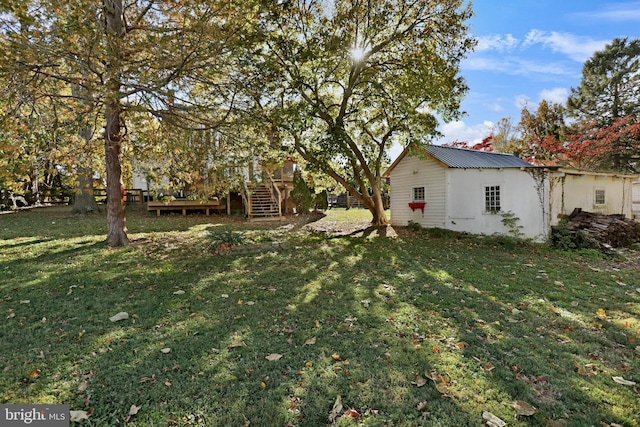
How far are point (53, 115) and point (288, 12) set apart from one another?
6197 millimetres

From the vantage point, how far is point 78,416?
232 cm

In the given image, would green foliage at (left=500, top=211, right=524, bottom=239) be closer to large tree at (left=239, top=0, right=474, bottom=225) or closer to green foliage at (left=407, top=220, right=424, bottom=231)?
green foliage at (left=407, top=220, right=424, bottom=231)

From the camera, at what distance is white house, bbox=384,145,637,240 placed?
37.1ft

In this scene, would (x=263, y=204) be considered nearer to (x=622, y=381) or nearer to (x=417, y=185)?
(x=417, y=185)

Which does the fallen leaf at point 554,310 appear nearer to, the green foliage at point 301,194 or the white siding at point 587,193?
the white siding at point 587,193

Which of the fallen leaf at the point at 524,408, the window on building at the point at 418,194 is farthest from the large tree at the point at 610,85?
the fallen leaf at the point at 524,408

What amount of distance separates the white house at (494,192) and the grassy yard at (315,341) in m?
4.60

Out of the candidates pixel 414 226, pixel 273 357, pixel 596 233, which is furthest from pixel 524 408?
pixel 414 226

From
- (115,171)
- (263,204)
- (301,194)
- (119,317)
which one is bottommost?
(119,317)

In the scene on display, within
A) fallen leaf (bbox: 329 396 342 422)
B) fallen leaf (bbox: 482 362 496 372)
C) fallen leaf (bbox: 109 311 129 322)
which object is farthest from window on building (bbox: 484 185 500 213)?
fallen leaf (bbox: 109 311 129 322)

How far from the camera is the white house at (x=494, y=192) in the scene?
11312 mm

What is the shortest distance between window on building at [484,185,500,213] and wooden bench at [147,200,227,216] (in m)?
11.9

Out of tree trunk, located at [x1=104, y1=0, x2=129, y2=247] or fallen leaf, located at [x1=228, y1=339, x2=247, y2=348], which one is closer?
fallen leaf, located at [x1=228, y1=339, x2=247, y2=348]

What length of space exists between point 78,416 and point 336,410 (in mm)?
1845
